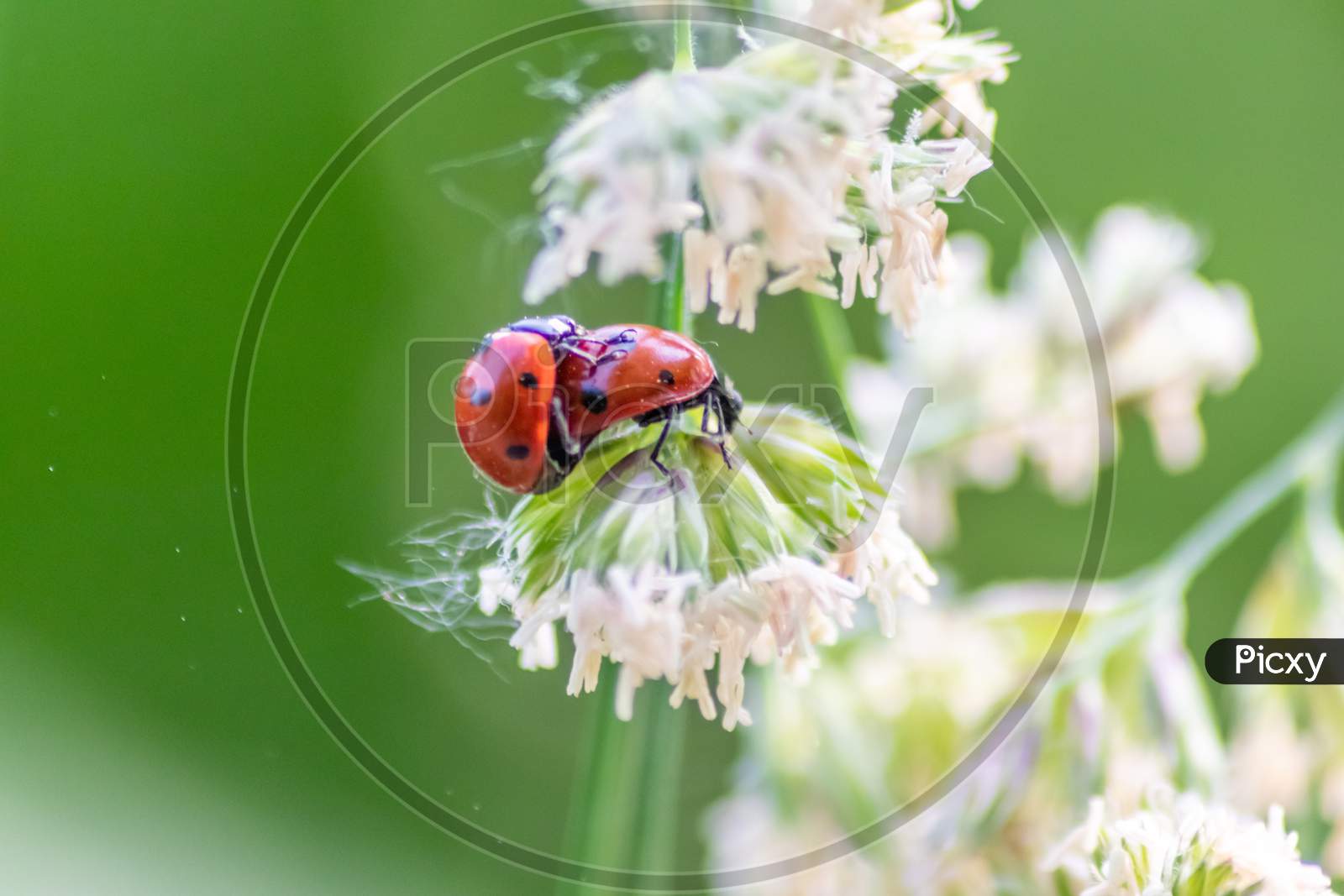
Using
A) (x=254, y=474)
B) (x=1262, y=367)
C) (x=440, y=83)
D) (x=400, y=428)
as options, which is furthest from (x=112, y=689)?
(x=1262, y=367)

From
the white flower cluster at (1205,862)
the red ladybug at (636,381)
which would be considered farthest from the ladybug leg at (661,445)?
the white flower cluster at (1205,862)

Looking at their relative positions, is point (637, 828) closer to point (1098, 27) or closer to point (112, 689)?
point (112, 689)

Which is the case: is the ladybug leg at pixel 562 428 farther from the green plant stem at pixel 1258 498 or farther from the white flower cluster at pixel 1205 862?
the green plant stem at pixel 1258 498

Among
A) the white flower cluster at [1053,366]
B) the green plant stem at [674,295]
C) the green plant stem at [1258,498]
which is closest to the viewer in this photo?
the green plant stem at [674,295]

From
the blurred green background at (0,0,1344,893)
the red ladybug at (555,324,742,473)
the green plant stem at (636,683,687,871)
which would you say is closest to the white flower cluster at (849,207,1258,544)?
the blurred green background at (0,0,1344,893)

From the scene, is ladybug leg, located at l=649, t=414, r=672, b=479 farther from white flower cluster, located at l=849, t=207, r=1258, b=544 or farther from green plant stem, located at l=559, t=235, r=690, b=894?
white flower cluster, located at l=849, t=207, r=1258, b=544

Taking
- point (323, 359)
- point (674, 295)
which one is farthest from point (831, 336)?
point (323, 359)

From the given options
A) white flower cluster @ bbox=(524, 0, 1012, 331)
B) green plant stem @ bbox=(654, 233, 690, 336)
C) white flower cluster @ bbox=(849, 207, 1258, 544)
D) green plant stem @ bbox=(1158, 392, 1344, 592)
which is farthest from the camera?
white flower cluster @ bbox=(849, 207, 1258, 544)
